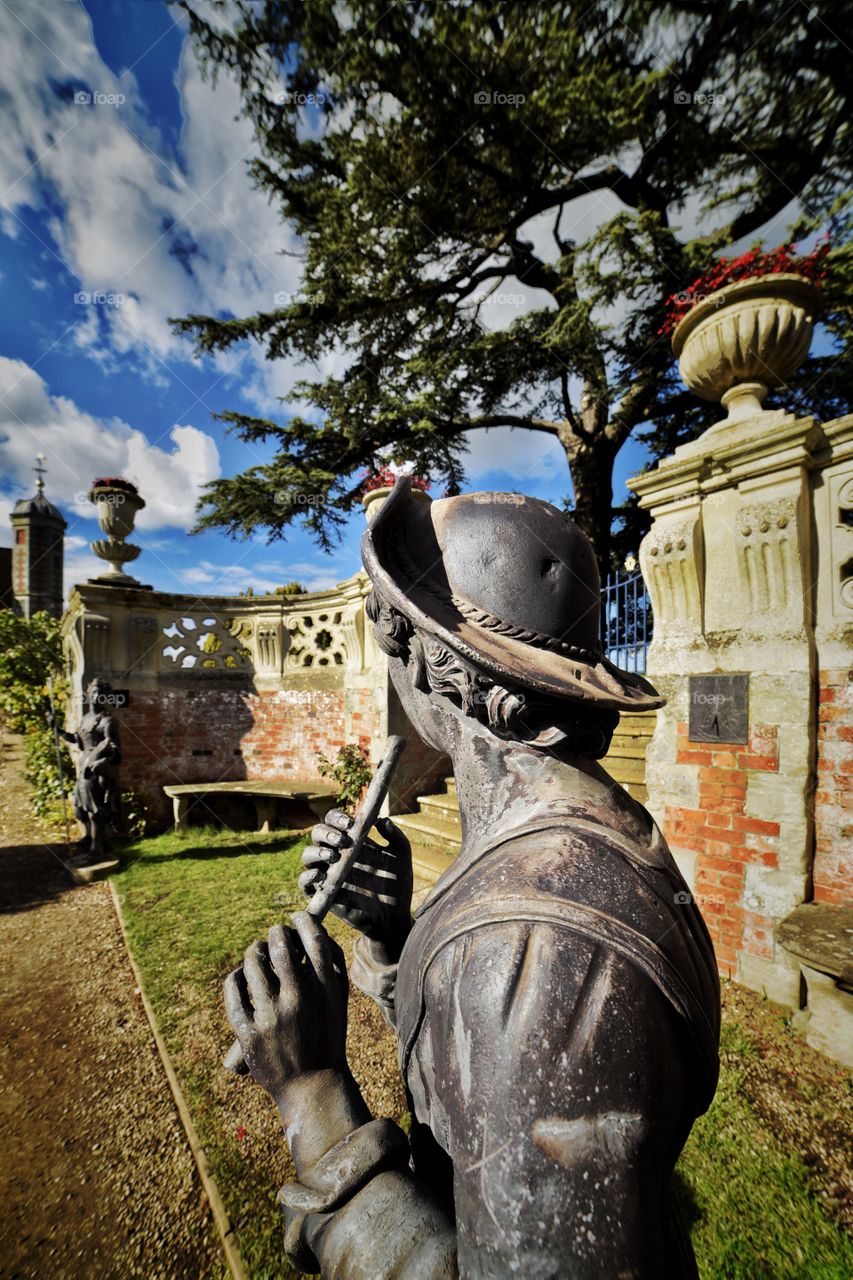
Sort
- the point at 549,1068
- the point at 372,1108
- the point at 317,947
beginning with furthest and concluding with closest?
1. the point at 372,1108
2. the point at 317,947
3. the point at 549,1068

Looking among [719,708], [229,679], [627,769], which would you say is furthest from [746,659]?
[229,679]

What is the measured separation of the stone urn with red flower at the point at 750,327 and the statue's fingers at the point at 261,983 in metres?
4.24

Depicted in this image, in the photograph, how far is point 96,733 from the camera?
618 cm

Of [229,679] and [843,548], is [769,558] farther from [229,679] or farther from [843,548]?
[229,679]

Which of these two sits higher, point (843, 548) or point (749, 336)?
point (749, 336)

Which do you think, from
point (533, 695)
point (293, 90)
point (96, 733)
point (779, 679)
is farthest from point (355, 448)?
point (533, 695)

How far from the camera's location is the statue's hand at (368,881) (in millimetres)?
1303

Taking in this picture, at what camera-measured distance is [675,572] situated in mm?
3730

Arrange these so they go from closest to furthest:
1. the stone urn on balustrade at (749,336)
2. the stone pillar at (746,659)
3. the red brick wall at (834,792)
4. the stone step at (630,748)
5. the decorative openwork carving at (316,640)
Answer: the red brick wall at (834,792), the stone pillar at (746,659), the stone urn on balustrade at (749,336), the stone step at (630,748), the decorative openwork carving at (316,640)

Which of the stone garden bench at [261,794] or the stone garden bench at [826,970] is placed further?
the stone garden bench at [261,794]

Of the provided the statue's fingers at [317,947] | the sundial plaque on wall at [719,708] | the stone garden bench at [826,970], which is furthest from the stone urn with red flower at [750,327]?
the statue's fingers at [317,947]

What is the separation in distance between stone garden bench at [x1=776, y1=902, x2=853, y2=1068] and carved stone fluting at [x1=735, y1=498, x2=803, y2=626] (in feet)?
5.97

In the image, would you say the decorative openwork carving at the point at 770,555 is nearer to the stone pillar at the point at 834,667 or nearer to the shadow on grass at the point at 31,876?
the stone pillar at the point at 834,667

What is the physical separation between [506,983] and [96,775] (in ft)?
22.5
